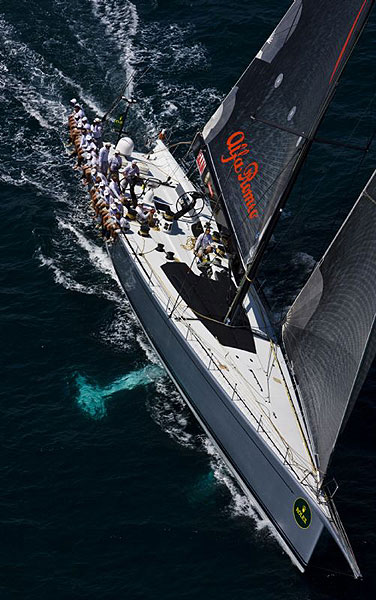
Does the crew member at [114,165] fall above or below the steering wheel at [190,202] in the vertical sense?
above

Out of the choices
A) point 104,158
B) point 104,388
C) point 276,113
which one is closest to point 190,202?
point 104,158

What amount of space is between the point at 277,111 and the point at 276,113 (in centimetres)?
7

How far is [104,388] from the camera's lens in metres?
34.8

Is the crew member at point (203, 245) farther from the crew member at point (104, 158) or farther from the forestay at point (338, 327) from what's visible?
the forestay at point (338, 327)

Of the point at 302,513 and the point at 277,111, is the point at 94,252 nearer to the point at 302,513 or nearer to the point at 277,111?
the point at 277,111

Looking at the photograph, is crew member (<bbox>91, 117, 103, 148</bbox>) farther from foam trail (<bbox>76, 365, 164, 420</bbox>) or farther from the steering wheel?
foam trail (<bbox>76, 365, 164, 420</bbox>)

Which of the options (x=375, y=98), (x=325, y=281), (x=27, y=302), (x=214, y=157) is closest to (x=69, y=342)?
(x=27, y=302)

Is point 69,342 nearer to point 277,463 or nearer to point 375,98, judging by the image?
point 277,463

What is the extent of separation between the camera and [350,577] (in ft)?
94.8

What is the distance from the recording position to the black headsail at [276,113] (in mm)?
29734

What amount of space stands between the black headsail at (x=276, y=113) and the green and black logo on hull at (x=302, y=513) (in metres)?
8.18

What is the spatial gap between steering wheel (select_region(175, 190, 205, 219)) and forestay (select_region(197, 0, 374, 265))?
392cm

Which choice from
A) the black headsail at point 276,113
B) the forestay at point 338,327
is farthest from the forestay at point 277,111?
the forestay at point 338,327

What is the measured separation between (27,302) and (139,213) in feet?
18.5
